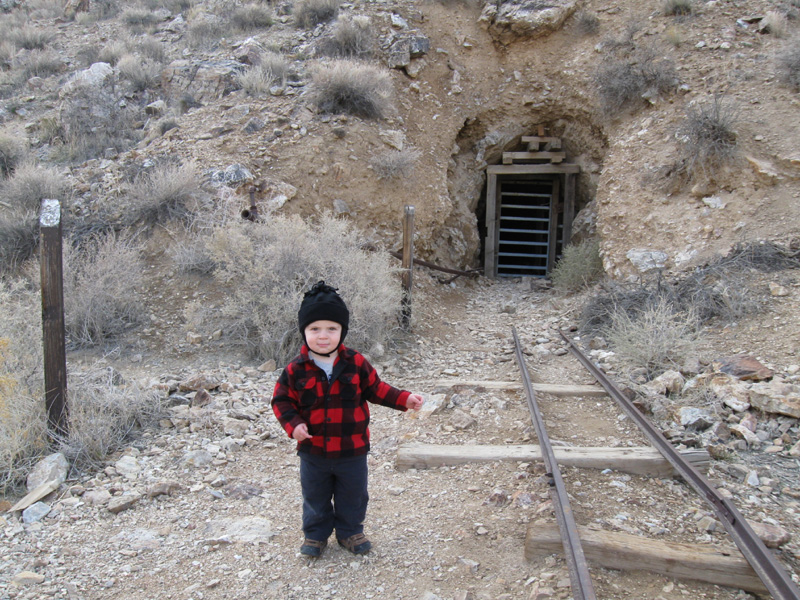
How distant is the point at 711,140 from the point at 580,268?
3028mm

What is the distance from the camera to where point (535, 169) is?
483 inches

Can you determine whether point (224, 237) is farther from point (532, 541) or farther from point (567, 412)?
point (532, 541)

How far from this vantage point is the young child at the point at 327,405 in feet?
8.63

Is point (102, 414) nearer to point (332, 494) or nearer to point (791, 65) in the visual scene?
point (332, 494)

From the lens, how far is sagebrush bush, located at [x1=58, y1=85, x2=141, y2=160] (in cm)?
1076

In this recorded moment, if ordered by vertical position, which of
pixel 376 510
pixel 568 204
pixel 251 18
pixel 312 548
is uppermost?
pixel 251 18

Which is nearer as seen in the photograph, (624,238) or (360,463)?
(360,463)

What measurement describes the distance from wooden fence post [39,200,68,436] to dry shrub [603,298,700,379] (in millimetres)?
5311

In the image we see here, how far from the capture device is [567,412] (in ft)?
15.8

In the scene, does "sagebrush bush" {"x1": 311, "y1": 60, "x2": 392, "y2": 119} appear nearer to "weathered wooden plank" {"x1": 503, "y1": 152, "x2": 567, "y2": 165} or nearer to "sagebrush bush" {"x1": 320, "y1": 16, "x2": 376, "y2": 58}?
"sagebrush bush" {"x1": 320, "y1": 16, "x2": 376, "y2": 58}

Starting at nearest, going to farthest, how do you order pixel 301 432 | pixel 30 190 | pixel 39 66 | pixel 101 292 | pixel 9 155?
pixel 301 432
pixel 101 292
pixel 30 190
pixel 9 155
pixel 39 66

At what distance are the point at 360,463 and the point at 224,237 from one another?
475 cm

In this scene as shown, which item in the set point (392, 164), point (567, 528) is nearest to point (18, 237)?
point (392, 164)

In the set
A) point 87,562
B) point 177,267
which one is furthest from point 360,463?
point 177,267
